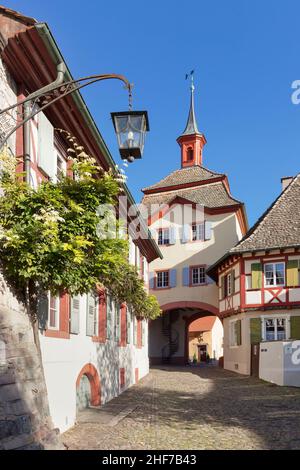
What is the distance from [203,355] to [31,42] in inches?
1574

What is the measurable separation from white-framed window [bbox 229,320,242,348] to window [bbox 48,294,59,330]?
53.4ft

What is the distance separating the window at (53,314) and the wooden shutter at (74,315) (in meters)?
0.72

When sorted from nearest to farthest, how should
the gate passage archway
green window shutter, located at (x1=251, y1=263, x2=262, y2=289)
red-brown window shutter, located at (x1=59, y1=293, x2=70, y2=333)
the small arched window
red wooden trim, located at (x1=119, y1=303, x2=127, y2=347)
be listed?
red-brown window shutter, located at (x1=59, y1=293, x2=70, y2=333) < red wooden trim, located at (x1=119, y1=303, x2=127, y2=347) < green window shutter, located at (x1=251, y1=263, x2=262, y2=289) < the gate passage archway < the small arched window

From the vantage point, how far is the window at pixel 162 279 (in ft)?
106

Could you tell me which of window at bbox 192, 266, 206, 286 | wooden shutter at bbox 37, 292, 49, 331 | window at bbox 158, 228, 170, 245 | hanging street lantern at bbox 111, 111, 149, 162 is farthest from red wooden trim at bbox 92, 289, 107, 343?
window at bbox 158, 228, 170, 245

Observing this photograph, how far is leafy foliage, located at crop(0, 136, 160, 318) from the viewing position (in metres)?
6.32

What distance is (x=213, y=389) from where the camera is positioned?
56.7ft

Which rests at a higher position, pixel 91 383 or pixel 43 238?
pixel 43 238

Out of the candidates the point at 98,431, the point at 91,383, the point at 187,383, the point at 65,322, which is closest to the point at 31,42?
the point at 65,322

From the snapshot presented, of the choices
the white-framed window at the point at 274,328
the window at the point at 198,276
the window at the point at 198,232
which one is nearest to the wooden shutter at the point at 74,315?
the white-framed window at the point at 274,328

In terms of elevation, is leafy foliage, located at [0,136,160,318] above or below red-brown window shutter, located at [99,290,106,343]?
above

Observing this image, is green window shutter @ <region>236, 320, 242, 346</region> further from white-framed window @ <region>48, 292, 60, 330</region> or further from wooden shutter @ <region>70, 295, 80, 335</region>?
white-framed window @ <region>48, 292, 60, 330</region>
